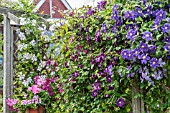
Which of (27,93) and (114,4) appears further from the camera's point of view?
(27,93)

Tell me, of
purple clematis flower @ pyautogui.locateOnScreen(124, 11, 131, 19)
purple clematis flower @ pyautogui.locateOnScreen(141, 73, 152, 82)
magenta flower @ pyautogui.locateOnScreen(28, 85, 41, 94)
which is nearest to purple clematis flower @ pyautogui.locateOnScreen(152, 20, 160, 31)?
purple clematis flower @ pyautogui.locateOnScreen(124, 11, 131, 19)

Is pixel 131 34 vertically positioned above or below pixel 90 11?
below

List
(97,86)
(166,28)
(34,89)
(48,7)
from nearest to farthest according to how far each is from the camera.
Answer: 1. (166,28)
2. (97,86)
3. (34,89)
4. (48,7)

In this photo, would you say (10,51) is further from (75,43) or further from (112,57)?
(112,57)

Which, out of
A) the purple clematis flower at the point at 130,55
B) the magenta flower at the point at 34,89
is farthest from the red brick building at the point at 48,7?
the purple clematis flower at the point at 130,55

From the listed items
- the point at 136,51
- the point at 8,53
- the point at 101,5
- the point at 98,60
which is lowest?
the point at 8,53

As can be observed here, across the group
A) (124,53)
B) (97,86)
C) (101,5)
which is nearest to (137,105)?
(97,86)

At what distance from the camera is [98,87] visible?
2.58 meters

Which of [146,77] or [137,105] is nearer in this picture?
[146,77]

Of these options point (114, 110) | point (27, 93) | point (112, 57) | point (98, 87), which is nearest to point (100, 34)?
point (112, 57)

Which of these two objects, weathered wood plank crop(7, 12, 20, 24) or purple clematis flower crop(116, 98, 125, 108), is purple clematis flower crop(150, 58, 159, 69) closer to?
purple clematis flower crop(116, 98, 125, 108)

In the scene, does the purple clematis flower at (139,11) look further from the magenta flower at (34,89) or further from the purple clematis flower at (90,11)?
the magenta flower at (34,89)

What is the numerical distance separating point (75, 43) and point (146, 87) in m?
0.99

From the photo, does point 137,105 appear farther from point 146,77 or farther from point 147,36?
point 147,36
